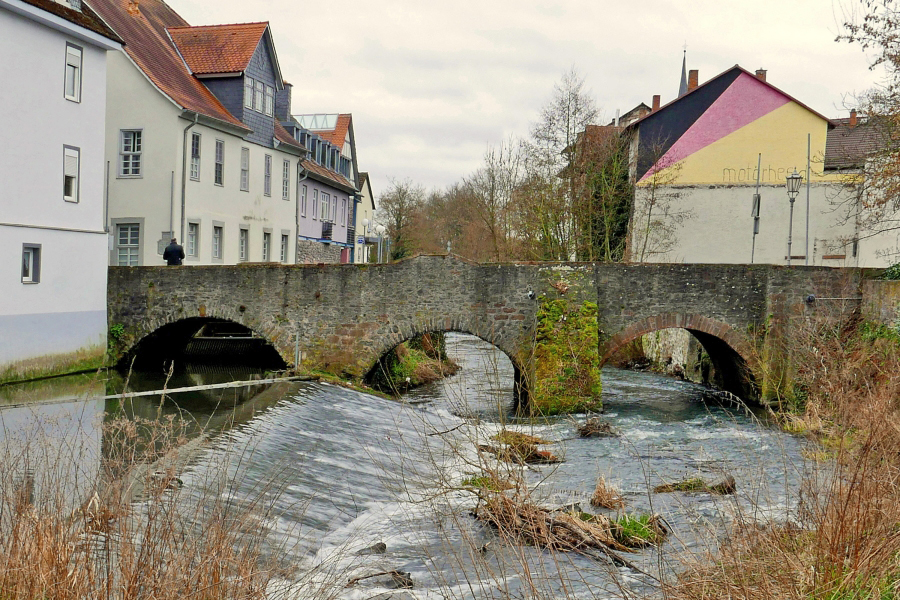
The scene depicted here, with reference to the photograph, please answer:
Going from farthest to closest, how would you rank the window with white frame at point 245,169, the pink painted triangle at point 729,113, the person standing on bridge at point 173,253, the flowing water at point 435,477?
the pink painted triangle at point 729,113
the window with white frame at point 245,169
the person standing on bridge at point 173,253
the flowing water at point 435,477

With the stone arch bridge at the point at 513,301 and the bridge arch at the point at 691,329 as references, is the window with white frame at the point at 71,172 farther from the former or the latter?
the bridge arch at the point at 691,329

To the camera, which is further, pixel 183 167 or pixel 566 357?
pixel 183 167

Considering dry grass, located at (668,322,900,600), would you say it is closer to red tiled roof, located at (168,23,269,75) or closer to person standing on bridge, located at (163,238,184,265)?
person standing on bridge, located at (163,238,184,265)

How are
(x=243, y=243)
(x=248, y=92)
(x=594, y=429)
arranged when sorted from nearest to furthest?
(x=594, y=429)
(x=248, y=92)
(x=243, y=243)

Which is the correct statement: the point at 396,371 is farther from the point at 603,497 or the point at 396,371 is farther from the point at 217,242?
the point at 603,497

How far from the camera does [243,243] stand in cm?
2803

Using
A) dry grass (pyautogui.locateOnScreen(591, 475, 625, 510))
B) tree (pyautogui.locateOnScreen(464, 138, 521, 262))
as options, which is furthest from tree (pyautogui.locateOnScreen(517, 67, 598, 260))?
dry grass (pyautogui.locateOnScreen(591, 475, 625, 510))

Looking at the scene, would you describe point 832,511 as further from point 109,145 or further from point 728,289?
point 109,145

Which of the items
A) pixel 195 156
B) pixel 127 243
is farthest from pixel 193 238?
pixel 195 156

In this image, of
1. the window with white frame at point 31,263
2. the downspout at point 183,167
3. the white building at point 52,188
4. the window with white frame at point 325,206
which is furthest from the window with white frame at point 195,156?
the window with white frame at point 325,206

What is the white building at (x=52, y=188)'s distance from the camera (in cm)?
1650

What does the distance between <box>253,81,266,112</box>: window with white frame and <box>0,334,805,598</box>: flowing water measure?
11.5 m

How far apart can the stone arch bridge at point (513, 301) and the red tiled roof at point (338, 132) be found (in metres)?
24.2

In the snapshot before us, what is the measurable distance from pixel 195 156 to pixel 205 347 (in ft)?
18.0
